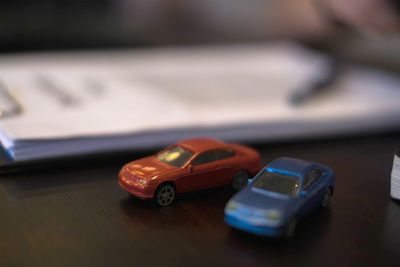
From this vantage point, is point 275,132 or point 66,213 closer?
point 66,213

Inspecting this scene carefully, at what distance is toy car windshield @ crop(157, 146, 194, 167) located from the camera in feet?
3.75

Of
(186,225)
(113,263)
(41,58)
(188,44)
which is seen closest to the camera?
(113,263)

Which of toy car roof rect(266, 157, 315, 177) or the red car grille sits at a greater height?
toy car roof rect(266, 157, 315, 177)

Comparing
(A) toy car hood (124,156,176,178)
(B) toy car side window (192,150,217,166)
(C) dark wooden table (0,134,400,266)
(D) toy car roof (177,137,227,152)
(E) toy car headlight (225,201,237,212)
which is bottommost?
(C) dark wooden table (0,134,400,266)

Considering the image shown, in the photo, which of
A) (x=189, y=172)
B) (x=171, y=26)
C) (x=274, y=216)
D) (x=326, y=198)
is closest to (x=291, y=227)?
(x=274, y=216)

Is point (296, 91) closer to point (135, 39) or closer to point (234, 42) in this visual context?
point (234, 42)

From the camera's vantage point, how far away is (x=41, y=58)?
2463 millimetres

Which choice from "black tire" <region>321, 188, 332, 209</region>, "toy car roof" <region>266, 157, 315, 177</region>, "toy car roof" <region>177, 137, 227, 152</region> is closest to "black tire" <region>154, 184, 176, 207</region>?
"toy car roof" <region>177, 137, 227, 152</region>

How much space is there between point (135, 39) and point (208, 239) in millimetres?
2319

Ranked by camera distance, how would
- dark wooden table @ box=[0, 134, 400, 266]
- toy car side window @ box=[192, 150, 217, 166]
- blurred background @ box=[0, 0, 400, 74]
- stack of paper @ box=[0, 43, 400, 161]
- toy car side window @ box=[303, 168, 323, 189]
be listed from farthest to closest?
1. blurred background @ box=[0, 0, 400, 74]
2. stack of paper @ box=[0, 43, 400, 161]
3. toy car side window @ box=[192, 150, 217, 166]
4. toy car side window @ box=[303, 168, 323, 189]
5. dark wooden table @ box=[0, 134, 400, 266]

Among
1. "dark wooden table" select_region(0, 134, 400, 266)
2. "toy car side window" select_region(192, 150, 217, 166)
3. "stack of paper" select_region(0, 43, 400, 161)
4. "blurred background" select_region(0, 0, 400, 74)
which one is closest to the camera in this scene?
"dark wooden table" select_region(0, 134, 400, 266)

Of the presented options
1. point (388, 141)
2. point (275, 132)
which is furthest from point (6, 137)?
point (388, 141)

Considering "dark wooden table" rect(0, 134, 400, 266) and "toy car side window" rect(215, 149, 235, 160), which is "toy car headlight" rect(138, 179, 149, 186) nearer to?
"dark wooden table" rect(0, 134, 400, 266)

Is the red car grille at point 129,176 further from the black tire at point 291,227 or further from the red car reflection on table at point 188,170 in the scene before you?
the black tire at point 291,227
